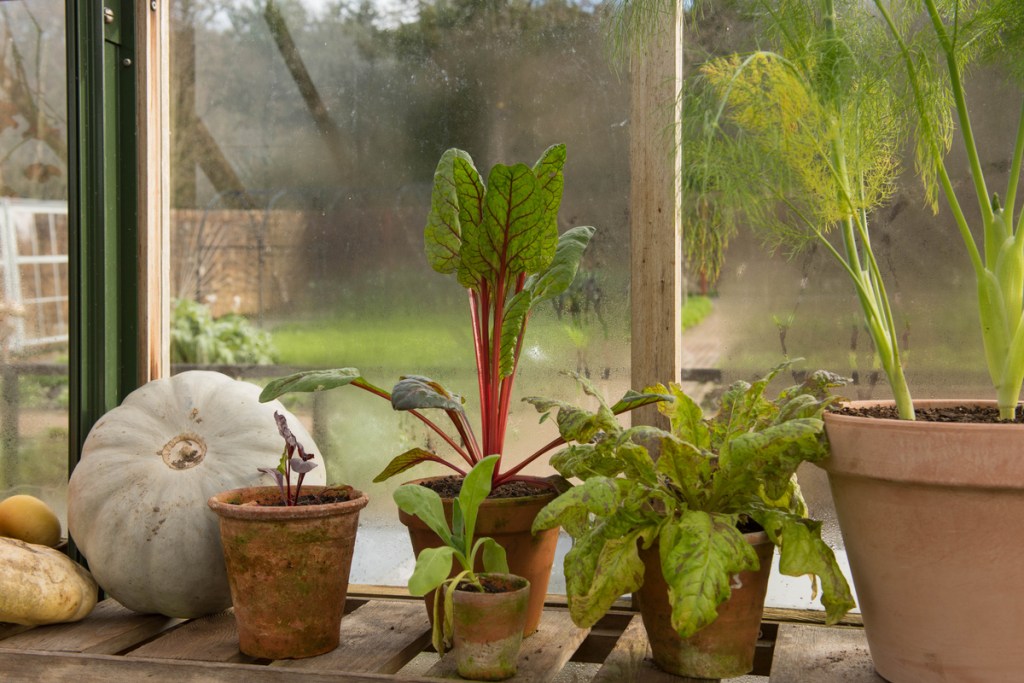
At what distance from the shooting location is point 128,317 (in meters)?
Result: 2.03

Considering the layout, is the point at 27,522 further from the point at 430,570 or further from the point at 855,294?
the point at 855,294

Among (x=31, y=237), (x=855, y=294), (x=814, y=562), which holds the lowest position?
(x=814, y=562)

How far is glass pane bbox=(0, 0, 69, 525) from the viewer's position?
6.69ft

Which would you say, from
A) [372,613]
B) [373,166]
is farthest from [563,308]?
[372,613]

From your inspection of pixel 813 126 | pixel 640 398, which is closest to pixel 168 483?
pixel 640 398

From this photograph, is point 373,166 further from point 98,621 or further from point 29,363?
point 98,621

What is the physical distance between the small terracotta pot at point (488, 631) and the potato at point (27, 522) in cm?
90

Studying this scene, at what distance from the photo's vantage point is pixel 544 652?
149 centimetres

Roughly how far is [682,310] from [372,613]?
0.77m

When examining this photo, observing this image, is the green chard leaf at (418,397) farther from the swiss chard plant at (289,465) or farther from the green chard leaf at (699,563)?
the green chard leaf at (699,563)

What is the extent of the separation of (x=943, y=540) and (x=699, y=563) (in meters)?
0.30

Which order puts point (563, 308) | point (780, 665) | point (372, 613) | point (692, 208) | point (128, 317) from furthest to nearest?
point (128, 317)
point (563, 308)
point (372, 613)
point (692, 208)
point (780, 665)

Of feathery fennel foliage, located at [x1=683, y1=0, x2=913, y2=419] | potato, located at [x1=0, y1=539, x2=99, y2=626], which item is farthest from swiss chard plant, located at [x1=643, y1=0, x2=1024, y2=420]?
potato, located at [x1=0, y1=539, x2=99, y2=626]

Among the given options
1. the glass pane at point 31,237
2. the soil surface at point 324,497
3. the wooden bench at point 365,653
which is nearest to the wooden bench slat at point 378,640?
the wooden bench at point 365,653
